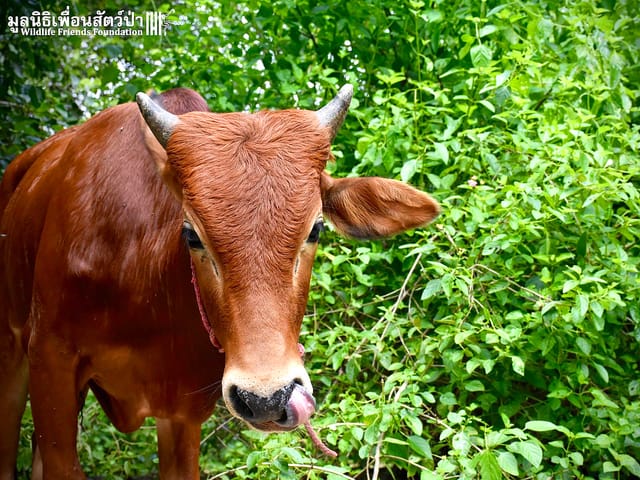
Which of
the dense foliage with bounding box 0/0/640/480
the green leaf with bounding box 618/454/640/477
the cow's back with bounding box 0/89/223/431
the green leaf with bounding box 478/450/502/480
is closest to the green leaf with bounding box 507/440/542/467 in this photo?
the dense foliage with bounding box 0/0/640/480

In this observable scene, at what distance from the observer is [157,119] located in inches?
125

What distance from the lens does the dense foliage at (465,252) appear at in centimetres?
395

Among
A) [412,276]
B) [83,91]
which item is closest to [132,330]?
[412,276]

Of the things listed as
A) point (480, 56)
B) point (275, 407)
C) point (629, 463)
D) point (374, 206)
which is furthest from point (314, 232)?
point (480, 56)

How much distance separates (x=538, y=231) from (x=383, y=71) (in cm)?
146

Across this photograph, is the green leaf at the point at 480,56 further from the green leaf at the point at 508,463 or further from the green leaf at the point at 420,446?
the green leaf at the point at 508,463

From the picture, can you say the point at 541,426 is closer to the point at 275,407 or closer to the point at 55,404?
the point at 275,407

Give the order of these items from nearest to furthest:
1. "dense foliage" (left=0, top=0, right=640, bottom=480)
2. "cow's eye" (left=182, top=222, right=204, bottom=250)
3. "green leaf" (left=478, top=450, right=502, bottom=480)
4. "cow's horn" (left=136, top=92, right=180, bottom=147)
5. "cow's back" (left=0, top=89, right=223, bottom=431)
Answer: "cow's eye" (left=182, top=222, right=204, bottom=250) < "cow's horn" (left=136, top=92, right=180, bottom=147) < "green leaf" (left=478, top=450, right=502, bottom=480) < "cow's back" (left=0, top=89, right=223, bottom=431) < "dense foliage" (left=0, top=0, right=640, bottom=480)

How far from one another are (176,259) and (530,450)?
164 centimetres

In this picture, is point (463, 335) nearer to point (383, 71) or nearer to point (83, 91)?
point (383, 71)

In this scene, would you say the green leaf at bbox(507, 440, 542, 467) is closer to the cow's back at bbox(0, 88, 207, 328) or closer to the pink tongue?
the pink tongue

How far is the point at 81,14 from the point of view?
23.5ft

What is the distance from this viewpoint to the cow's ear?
3568mm

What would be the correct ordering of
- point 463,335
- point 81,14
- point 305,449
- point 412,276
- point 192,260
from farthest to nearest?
point 81,14, point 412,276, point 305,449, point 463,335, point 192,260
